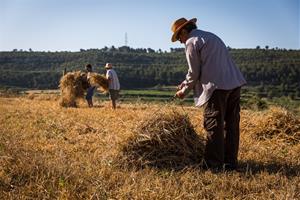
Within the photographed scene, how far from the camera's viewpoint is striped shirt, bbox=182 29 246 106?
6.11 m

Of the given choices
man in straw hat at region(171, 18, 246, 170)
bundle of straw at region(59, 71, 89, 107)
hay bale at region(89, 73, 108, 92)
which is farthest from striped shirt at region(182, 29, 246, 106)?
bundle of straw at region(59, 71, 89, 107)

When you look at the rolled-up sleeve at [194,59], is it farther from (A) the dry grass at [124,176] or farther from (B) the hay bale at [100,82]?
(B) the hay bale at [100,82]

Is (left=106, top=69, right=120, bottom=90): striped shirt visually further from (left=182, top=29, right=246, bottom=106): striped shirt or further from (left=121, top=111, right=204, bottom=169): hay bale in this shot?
(left=182, top=29, right=246, bottom=106): striped shirt

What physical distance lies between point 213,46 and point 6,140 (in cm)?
316

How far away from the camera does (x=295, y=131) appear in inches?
341

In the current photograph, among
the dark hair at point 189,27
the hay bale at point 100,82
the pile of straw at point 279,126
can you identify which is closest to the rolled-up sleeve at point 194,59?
the dark hair at point 189,27

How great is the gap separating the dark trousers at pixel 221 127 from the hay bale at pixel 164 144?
341mm

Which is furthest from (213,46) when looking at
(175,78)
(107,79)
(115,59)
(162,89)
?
(115,59)

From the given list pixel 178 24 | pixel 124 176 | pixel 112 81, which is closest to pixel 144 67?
pixel 112 81

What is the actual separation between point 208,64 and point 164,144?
1321 mm

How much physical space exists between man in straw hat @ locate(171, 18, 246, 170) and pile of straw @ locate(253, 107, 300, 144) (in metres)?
2.55

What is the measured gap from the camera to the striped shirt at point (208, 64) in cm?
611

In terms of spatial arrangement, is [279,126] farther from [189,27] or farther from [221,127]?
[189,27]

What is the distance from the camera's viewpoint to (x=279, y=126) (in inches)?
348
